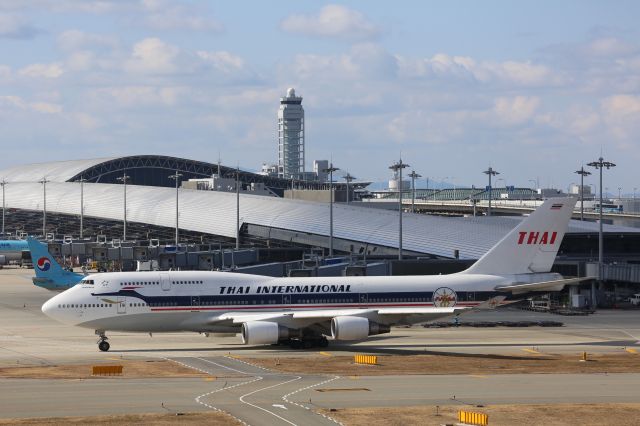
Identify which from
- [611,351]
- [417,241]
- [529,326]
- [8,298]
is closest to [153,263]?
[8,298]

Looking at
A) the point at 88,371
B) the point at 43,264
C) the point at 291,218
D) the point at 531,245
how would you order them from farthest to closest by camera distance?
the point at 291,218 → the point at 43,264 → the point at 531,245 → the point at 88,371

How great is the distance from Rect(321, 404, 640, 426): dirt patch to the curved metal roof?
63799mm

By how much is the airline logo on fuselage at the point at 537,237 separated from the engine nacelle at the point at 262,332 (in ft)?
52.7

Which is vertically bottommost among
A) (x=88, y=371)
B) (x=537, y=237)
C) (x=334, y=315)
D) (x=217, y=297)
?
(x=88, y=371)

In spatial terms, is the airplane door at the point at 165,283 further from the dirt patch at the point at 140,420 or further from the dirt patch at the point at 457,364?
the dirt patch at the point at 140,420

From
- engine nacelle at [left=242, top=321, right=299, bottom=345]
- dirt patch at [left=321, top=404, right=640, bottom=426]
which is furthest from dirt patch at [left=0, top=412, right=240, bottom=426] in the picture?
engine nacelle at [left=242, top=321, right=299, bottom=345]

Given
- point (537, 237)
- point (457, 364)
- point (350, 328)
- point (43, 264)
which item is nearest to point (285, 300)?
point (350, 328)

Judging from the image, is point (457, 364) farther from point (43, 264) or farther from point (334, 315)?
point (43, 264)

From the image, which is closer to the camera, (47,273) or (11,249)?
(47,273)

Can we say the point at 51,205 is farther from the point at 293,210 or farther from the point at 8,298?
the point at 8,298

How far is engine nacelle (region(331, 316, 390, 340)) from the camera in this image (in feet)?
206

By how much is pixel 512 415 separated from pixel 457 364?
15346 mm

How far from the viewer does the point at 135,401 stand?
4447cm

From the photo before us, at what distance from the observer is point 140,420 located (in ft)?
132
